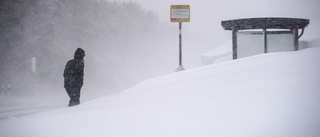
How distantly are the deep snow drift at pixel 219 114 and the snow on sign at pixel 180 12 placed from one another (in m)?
4.81

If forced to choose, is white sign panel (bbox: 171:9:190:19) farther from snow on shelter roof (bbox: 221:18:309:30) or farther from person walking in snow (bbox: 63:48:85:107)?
person walking in snow (bbox: 63:48:85:107)

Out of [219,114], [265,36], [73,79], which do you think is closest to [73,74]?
[73,79]

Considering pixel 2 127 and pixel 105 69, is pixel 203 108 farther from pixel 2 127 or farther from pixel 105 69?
pixel 105 69

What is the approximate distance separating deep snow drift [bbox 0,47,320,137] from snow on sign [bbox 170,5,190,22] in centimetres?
481

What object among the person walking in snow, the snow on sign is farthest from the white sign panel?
the person walking in snow

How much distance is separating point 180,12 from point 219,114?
6.01 metres

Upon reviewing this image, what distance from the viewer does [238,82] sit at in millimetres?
2949

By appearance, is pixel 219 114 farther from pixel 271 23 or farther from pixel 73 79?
pixel 271 23

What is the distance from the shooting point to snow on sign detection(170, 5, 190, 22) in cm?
747

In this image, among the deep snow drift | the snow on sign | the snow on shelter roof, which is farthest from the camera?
the snow on sign

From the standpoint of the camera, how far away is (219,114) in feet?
6.66

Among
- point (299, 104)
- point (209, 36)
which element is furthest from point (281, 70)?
point (209, 36)

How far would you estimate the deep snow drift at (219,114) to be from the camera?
1.73 m

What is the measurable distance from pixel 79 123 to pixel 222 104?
162 cm
